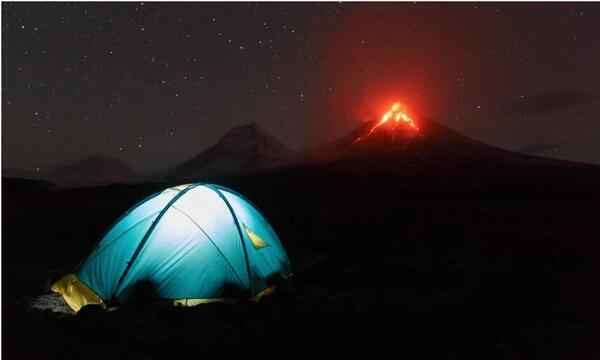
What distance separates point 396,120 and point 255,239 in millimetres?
87653

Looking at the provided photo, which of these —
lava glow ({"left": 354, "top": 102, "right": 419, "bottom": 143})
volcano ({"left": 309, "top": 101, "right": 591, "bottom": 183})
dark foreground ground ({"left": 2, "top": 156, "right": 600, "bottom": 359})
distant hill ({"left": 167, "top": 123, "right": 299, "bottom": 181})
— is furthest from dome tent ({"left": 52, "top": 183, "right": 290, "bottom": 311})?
distant hill ({"left": 167, "top": 123, "right": 299, "bottom": 181})

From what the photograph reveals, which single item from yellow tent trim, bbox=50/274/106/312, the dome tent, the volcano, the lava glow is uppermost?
the lava glow

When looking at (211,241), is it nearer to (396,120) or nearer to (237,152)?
(396,120)

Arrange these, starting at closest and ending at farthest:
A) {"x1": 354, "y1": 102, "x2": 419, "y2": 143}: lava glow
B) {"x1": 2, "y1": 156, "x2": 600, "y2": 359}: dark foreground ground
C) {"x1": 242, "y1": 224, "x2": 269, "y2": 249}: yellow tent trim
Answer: {"x1": 2, "y1": 156, "x2": 600, "y2": 359}: dark foreground ground < {"x1": 242, "y1": 224, "x2": 269, "y2": 249}: yellow tent trim < {"x1": 354, "y1": 102, "x2": 419, "y2": 143}: lava glow

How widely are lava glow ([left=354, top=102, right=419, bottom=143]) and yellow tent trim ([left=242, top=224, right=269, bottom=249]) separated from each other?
82.1m

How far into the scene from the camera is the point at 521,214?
17953mm

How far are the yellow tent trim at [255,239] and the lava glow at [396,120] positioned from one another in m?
82.1

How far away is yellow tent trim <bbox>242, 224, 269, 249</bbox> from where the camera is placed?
6871 millimetres

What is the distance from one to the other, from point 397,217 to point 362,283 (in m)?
10.2

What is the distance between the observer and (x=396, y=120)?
90500mm

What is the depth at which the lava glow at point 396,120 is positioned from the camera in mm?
88688

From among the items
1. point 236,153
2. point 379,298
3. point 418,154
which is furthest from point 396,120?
point 379,298

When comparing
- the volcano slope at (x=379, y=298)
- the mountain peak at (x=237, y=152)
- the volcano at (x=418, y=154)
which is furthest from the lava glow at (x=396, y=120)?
the volcano slope at (x=379, y=298)

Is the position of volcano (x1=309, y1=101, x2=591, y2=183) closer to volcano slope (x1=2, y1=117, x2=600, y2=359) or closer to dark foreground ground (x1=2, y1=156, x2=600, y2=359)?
volcano slope (x1=2, y1=117, x2=600, y2=359)
